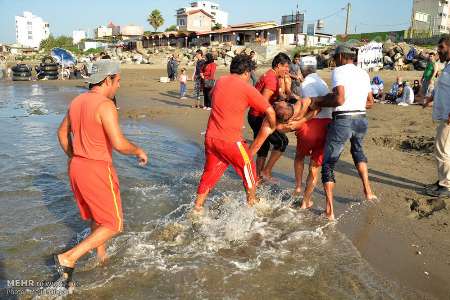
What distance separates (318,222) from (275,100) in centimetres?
184

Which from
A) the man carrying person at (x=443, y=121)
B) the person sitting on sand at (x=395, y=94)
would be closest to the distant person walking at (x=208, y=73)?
the person sitting on sand at (x=395, y=94)

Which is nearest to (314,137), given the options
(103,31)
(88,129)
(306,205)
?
(306,205)

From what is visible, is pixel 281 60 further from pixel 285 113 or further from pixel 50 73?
pixel 50 73

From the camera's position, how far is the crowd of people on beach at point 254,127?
3.30 metres

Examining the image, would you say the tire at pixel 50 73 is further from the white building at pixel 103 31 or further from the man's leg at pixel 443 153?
the white building at pixel 103 31

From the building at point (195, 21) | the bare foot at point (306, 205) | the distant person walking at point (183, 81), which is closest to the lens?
the bare foot at point (306, 205)

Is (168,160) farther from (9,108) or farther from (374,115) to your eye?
(9,108)

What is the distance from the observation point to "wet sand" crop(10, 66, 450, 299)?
377 cm

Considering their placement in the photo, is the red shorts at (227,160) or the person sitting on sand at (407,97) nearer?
the red shorts at (227,160)

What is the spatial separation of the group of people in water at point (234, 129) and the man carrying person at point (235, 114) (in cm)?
1

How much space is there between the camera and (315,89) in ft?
16.0

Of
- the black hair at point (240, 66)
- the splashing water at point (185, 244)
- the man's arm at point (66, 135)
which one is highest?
the black hair at point (240, 66)

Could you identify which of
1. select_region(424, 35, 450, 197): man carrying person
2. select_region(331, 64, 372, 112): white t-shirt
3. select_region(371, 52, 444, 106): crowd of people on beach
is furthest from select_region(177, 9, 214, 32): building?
select_region(331, 64, 372, 112): white t-shirt

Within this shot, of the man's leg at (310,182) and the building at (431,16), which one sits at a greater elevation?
the building at (431,16)
